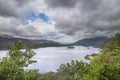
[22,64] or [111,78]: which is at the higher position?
[22,64]

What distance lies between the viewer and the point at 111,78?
25922 mm

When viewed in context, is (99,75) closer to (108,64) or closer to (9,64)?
(108,64)

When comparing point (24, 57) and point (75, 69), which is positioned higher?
point (24, 57)

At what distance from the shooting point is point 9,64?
94.6 ft

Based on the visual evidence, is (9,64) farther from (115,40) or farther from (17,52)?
(115,40)

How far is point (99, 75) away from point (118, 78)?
8.48ft

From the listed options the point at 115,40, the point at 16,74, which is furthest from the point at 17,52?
the point at 115,40

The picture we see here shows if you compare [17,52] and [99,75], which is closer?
[99,75]

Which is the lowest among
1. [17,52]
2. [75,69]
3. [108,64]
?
[75,69]

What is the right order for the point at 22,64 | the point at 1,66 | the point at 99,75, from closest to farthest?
the point at 99,75 → the point at 1,66 → the point at 22,64

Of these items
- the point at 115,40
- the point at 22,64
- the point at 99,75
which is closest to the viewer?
the point at 99,75

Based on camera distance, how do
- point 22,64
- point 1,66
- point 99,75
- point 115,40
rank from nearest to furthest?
point 99,75, point 1,66, point 22,64, point 115,40

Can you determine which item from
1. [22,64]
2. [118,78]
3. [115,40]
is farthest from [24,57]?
[115,40]

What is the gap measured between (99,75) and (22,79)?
494 inches
